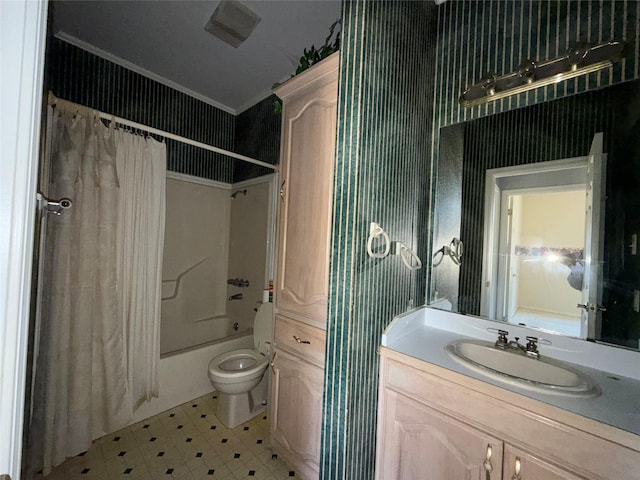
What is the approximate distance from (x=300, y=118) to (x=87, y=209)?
1.30 metres

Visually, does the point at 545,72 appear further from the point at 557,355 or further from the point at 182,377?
the point at 182,377

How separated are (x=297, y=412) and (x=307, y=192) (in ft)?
3.76

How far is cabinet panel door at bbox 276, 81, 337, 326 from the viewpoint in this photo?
123 centimetres

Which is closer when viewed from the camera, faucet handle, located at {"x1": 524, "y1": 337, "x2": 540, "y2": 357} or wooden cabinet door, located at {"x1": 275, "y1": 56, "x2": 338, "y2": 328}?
faucet handle, located at {"x1": 524, "y1": 337, "x2": 540, "y2": 357}

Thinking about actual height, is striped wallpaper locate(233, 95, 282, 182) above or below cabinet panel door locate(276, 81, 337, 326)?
above

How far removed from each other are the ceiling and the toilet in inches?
76.0

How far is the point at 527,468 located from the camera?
2.48 ft

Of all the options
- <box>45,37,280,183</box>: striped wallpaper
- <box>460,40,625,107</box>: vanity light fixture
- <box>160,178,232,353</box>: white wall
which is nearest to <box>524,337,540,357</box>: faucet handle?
<box>460,40,625,107</box>: vanity light fixture

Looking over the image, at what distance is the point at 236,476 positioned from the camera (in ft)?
4.50

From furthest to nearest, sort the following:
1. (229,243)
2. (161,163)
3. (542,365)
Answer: (229,243), (161,163), (542,365)

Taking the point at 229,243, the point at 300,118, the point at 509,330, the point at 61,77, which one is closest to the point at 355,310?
the point at 509,330

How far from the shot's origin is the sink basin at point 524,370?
0.78 m

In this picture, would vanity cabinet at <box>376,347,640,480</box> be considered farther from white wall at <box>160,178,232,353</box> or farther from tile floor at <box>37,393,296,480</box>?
white wall at <box>160,178,232,353</box>

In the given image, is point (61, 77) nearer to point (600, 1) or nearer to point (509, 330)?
point (600, 1)
